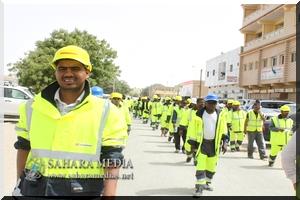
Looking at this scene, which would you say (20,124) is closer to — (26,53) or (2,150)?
(2,150)

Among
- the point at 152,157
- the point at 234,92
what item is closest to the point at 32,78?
the point at 234,92

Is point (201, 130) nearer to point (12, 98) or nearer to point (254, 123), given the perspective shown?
point (254, 123)

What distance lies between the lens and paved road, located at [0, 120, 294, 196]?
8.23 meters

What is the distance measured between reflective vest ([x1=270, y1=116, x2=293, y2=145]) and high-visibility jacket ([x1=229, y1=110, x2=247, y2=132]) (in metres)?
3.33

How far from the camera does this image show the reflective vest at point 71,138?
284 centimetres

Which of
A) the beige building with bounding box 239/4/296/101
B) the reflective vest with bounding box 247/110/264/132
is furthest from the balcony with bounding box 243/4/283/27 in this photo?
the reflective vest with bounding box 247/110/264/132

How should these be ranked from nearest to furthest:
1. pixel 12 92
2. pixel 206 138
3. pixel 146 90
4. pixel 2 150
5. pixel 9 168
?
pixel 206 138, pixel 9 168, pixel 2 150, pixel 12 92, pixel 146 90

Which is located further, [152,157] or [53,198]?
[152,157]

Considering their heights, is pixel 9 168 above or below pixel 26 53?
below

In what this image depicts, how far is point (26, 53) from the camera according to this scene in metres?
43.2

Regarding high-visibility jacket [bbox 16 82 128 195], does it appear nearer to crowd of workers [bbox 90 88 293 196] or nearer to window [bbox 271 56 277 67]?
crowd of workers [bbox 90 88 293 196]

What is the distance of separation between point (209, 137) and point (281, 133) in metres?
4.10

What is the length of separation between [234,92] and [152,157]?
42279mm

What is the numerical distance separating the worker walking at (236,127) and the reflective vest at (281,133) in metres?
3.30
